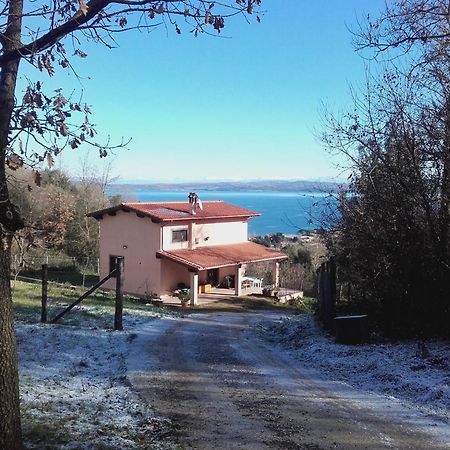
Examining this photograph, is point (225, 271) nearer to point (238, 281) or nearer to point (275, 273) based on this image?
point (238, 281)

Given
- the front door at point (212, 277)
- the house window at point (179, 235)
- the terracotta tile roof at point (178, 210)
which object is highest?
the terracotta tile roof at point (178, 210)

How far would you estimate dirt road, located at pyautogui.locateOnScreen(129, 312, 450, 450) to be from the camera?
16.1 ft

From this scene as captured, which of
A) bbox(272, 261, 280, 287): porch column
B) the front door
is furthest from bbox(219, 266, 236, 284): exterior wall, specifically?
bbox(272, 261, 280, 287): porch column

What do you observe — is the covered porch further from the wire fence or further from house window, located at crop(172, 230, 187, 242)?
the wire fence

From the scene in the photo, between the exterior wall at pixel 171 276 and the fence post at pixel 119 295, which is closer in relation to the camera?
the fence post at pixel 119 295

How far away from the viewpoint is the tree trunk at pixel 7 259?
4.03 m

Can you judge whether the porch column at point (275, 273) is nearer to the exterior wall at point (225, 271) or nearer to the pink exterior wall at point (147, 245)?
the exterior wall at point (225, 271)

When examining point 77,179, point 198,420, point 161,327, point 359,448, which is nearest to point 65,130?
point 198,420

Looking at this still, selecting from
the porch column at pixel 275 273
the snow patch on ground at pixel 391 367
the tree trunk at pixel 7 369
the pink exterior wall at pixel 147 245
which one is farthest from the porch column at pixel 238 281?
the tree trunk at pixel 7 369

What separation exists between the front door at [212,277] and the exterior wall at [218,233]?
1.97 metres

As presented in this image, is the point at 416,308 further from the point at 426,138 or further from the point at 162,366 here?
the point at 162,366

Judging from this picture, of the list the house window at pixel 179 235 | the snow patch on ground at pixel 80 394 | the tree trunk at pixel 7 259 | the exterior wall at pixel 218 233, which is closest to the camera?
the tree trunk at pixel 7 259

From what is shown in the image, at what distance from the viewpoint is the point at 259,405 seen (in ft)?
19.7

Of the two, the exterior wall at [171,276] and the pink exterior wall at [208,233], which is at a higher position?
the pink exterior wall at [208,233]
